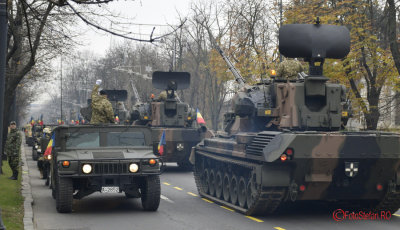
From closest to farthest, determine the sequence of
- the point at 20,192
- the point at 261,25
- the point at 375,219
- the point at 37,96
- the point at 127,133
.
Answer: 1. the point at 375,219
2. the point at 127,133
3. the point at 20,192
4. the point at 261,25
5. the point at 37,96

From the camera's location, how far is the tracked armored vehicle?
12039mm

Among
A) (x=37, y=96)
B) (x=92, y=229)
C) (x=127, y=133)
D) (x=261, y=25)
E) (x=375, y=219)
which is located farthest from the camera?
(x=37, y=96)

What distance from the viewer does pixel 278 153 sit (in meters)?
11.8

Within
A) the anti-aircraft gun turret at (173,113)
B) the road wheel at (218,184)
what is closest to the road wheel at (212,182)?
the road wheel at (218,184)

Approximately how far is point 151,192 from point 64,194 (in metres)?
1.69

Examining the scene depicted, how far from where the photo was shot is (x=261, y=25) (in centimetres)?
4041

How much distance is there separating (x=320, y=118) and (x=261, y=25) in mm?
27458

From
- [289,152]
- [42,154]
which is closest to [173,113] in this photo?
[42,154]

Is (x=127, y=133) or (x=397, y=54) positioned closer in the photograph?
(x=127, y=133)

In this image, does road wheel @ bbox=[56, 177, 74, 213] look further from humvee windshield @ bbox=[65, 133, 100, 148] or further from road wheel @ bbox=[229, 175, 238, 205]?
road wheel @ bbox=[229, 175, 238, 205]

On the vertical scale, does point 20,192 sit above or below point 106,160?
below

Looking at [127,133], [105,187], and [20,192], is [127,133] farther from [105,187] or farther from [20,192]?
[20,192]

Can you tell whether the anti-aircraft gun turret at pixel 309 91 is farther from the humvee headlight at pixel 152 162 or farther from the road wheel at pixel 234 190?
the humvee headlight at pixel 152 162

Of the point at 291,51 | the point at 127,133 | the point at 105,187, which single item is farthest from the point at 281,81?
the point at 105,187
